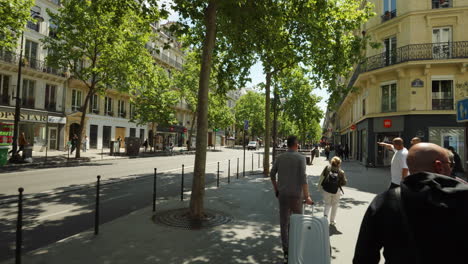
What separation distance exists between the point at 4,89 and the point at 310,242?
3002cm

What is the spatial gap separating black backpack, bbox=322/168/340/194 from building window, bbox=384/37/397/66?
17653 mm

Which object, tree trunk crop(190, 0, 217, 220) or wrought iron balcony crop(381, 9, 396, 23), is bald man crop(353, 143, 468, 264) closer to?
tree trunk crop(190, 0, 217, 220)

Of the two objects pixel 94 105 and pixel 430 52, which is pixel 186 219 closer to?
pixel 430 52

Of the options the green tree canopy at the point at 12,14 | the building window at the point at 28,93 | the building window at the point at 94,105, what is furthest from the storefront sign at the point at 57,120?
the green tree canopy at the point at 12,14

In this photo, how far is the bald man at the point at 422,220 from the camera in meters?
1.49

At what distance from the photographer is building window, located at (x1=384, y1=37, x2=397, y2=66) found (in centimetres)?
2083

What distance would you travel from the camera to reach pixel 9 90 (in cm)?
2544

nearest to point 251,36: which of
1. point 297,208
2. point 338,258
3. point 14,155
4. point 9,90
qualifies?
point 297,208

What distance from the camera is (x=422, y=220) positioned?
1.54 metres

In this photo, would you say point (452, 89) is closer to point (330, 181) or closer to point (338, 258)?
point (330, 181)

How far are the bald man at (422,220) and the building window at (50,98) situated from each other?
3297cm

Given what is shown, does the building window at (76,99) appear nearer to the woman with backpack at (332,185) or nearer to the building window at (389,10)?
the building window at (389,10)

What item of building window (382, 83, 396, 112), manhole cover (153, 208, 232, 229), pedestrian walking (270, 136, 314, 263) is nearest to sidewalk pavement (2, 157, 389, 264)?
manhole cover (153, 208, 232, 229)

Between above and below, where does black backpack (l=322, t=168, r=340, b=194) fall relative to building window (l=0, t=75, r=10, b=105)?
below
